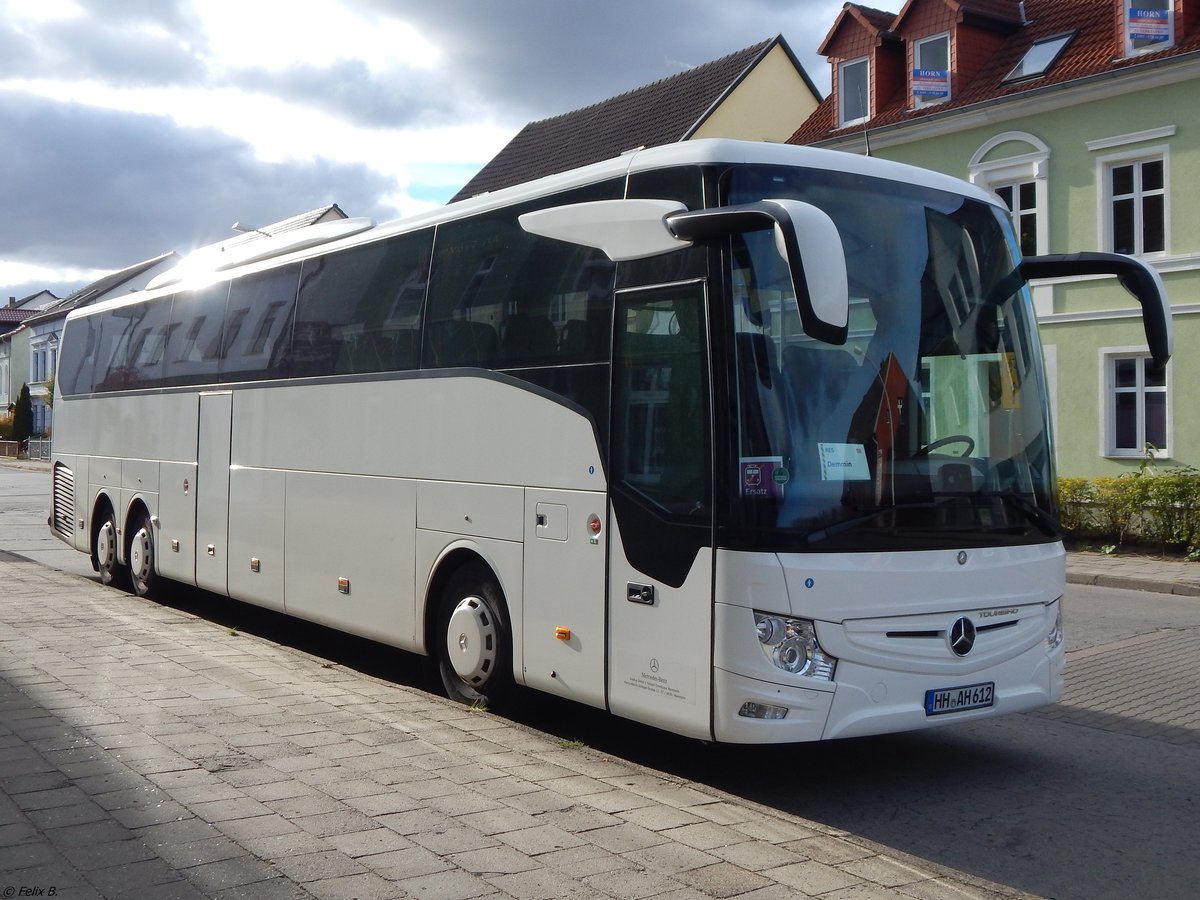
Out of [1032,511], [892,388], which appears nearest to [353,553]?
[892,388]

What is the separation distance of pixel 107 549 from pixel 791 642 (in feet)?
36.4

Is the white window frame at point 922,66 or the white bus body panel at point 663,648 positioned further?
the white window frame at point 922,66

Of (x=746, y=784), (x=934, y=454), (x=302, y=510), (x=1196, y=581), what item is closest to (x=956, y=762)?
(x=746, y=784)

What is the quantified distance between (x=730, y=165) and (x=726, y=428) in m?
1.30

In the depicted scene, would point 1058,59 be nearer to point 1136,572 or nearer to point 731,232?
point 1136,572

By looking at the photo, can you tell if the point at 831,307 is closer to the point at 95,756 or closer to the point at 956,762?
the point at 956,762

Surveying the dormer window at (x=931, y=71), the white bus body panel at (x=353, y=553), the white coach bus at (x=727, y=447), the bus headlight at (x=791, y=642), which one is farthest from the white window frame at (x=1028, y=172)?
the bus headlight at (x=791, y=642)

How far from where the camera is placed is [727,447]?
6.11 meters

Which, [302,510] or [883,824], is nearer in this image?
[883,824]

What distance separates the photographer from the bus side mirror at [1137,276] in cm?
705

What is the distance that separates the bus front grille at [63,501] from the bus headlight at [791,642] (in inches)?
487

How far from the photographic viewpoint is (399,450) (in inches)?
355

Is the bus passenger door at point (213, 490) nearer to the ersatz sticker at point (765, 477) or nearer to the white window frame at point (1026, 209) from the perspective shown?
the ersatz sticker at point (765, 477)

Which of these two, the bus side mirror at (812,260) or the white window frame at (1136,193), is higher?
the white window frame at (1136,193)
